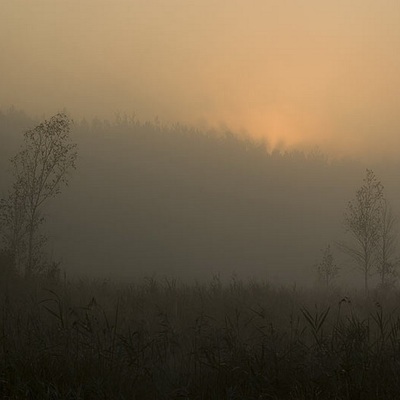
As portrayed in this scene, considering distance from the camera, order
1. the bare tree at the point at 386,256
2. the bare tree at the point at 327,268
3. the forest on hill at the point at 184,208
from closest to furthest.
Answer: the bare tree at the point at 386,256, the bare tree at the point at 327,268, the forest on hill at the point at 184,208

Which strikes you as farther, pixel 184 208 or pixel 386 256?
pixel 184 208

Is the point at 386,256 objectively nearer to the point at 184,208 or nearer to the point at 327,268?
the point at 327,268

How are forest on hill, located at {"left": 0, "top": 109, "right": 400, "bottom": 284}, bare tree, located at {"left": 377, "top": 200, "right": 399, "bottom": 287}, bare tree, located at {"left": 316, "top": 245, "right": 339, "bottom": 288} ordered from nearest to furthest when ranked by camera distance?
1. bare tree, located at {"left": 377, "top": 200, "right": 399, "bottom": 287}
2. bare tree, located at {"left": 316, "top": 245, "right": 339, "bottom": 288}
3. forest on hill, located at {"left": 0, "top": 109, "right": 400, "bottom": 284}

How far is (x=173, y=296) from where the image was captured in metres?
12.5

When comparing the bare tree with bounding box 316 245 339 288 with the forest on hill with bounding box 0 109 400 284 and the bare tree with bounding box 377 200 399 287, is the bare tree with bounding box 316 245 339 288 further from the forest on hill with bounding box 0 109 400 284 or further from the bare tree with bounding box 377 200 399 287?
the forest on hill with bounding box 0 109 400 284


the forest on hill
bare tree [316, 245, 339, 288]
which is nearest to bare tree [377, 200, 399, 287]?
bare tree [316, 245, 339, 288]

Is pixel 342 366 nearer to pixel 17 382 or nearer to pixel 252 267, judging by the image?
pixel 17 382

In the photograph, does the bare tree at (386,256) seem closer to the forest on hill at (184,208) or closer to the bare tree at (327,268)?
the bare tree at (327,268)

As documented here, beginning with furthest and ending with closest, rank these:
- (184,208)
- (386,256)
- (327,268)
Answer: (184,208) < (327,268) < (386,256)

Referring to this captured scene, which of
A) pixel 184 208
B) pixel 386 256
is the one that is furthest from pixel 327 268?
pixel 184 208

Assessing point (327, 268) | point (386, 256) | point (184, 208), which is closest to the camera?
point (386, 256)

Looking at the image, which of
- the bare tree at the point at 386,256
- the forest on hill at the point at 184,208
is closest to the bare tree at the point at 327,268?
the bare tree at the point at 386,256

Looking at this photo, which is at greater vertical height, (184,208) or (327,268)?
(184,208)

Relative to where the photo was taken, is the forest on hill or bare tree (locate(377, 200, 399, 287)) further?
the forest on hill
